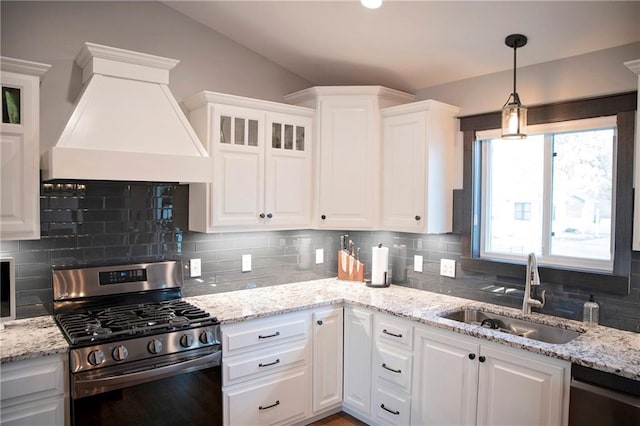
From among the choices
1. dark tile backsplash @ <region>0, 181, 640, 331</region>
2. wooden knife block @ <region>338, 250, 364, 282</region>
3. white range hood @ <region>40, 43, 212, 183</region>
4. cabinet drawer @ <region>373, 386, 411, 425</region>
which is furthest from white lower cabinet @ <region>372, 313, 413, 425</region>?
white range hood @ <region>40, 43, 212, 183</region>

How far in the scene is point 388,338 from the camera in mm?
2799

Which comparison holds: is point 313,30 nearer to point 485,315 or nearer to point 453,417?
point 485,315

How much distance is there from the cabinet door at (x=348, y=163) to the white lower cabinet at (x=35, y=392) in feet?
6.14

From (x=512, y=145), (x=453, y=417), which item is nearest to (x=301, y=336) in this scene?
(x=453, y=417)

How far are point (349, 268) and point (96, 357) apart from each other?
6.76 feet

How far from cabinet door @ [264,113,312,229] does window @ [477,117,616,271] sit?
48.3 inches

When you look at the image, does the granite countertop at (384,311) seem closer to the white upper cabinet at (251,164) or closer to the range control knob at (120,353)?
the range control knob at (120,353)

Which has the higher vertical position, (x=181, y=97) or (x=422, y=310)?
(x=181, y=97)

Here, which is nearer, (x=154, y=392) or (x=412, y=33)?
(x=154, y=392)

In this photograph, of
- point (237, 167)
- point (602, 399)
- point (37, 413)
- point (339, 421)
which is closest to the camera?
point (602, 399)

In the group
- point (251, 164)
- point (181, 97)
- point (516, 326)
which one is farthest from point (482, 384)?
point (181, 97)

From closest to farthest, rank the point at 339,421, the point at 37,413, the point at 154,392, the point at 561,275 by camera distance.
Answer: the point at 37,413 < the point at 154,392 < the point at 561,275 < the point at 339,421

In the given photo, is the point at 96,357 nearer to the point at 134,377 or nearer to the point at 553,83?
the point at 134,377

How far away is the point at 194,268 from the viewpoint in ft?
10.0
